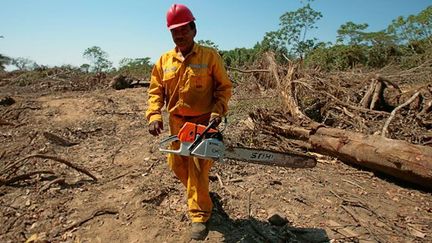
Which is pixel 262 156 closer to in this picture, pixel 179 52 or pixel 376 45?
pixel 179 52

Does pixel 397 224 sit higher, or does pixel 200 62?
pixel 200 62

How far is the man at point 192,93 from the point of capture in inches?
107

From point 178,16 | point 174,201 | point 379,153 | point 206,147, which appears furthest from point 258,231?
point 379,153

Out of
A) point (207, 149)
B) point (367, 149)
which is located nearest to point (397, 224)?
point (367, 149)

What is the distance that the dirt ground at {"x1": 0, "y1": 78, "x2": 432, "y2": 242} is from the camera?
3.01m

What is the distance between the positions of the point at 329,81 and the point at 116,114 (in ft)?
13.0

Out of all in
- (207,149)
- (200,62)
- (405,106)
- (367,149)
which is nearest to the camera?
(207,149)

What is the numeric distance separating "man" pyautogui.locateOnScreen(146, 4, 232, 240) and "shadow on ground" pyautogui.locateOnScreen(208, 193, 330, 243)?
22cm

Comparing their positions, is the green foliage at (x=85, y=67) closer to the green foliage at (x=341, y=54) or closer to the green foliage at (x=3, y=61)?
the green foliage at (x=3, y=61)

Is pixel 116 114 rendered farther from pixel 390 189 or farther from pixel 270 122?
pixel 390 189

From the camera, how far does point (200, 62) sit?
273 centimetres

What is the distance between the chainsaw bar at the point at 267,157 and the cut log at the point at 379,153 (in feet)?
5.13

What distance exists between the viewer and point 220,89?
9.29ft

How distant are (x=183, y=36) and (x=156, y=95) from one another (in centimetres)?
56
